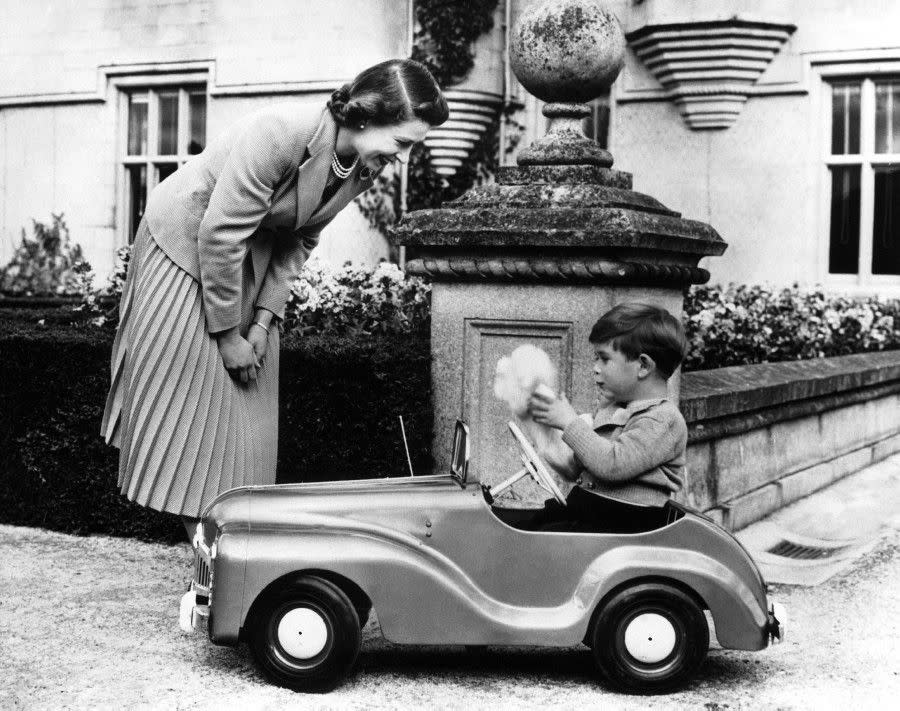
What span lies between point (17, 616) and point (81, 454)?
1292 mm

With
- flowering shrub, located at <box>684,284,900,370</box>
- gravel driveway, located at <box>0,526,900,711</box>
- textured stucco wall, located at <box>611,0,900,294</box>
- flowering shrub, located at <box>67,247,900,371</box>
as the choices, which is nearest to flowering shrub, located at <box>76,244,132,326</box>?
flowering shrub, located at <box>67,247,900,371</box>

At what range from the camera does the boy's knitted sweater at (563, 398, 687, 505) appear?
11.0ft

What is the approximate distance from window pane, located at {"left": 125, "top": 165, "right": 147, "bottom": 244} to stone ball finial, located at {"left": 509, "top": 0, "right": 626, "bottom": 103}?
9.38 meters

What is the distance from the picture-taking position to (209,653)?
356 centimetres

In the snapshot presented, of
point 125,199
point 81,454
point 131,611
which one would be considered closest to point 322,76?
point 125,199

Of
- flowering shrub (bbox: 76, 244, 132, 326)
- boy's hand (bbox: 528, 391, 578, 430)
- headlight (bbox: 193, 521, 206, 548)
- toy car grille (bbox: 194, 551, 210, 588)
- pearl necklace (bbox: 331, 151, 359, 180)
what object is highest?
pearl necklace (bbox: 331, 151, 359, 180)

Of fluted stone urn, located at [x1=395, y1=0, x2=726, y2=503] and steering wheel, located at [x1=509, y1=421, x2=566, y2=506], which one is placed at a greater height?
fluted stone urn, located at [x1=395, y1=0, x2=726, y2=503]

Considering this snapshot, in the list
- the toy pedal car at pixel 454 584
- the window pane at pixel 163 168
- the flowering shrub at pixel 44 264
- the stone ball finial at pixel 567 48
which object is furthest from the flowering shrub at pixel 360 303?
the flowering shrub at pixel 44 264

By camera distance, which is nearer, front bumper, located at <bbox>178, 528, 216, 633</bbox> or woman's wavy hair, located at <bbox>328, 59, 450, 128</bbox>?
front bumper, located at <bbox>178, 528, 216, 633</bbox>

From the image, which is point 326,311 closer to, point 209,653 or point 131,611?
point 131,611

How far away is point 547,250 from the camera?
4.35 m

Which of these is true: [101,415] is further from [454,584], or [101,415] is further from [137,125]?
[137,125]

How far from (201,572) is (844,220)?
30.7ft

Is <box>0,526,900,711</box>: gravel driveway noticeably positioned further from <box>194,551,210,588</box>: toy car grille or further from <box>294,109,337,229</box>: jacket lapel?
<box>294,109,337,229</box>: jacket lapel
